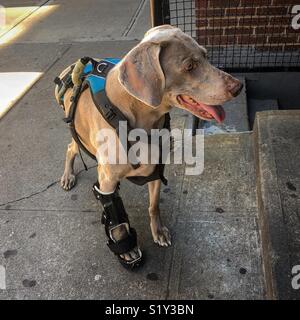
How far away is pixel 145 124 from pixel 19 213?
1.54m

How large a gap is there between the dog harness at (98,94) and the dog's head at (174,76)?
305 mm

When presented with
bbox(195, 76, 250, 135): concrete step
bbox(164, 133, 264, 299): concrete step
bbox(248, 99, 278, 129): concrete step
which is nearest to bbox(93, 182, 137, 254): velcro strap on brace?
bbox(164, 133, 264, 299): concrete step

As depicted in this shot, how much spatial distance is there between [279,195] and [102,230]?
1.34 meters

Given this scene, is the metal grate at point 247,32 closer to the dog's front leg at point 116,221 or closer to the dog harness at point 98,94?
the dog harness at point 98,94

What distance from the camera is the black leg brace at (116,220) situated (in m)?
2.54

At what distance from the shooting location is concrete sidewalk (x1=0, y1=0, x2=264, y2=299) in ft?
8.61

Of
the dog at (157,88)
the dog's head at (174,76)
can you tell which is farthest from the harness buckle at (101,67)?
the dog's head at (174,76)

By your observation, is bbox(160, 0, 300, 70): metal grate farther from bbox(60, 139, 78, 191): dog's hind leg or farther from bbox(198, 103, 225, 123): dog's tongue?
bbox(198, 103, 225, 123): dog's tongue

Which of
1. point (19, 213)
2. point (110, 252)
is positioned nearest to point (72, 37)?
point (19, 213)

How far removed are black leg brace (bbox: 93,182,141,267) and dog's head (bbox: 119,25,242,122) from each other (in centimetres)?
75

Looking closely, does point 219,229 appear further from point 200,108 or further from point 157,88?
point 157,88

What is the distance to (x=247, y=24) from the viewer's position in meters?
4.54

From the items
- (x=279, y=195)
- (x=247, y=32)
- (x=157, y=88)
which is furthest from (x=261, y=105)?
(x=157, y=88)

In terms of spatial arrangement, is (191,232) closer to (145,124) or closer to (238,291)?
(238,291)
